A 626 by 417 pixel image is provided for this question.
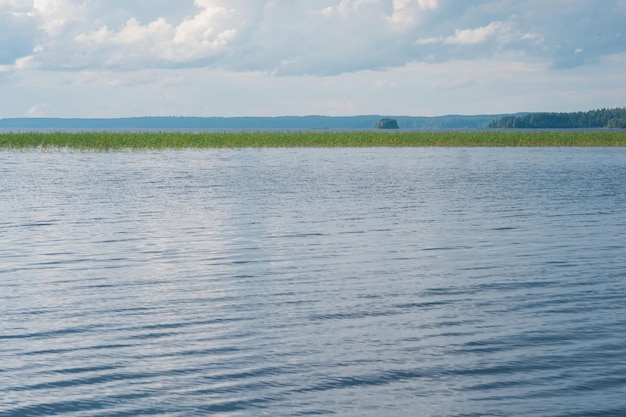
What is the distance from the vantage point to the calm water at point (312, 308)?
997cm

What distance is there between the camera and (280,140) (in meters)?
88.6

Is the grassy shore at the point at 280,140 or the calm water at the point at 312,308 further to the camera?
the grassy shore at the point at 280,140

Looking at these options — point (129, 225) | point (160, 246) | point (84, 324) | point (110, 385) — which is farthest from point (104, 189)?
point (110, 385)

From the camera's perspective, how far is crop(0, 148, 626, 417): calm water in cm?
997

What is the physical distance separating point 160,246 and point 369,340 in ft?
30.5

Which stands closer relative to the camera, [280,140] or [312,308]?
[312,308]

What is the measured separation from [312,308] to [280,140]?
75.0 m

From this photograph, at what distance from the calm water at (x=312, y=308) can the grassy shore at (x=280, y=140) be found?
51.2m

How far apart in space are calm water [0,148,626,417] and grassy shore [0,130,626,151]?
168 ft

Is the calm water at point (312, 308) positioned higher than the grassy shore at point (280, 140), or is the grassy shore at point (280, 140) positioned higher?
the grassy shore at point (280, 140)

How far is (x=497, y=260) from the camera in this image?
60.8ft

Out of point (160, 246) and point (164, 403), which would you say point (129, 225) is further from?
point (164, 403)

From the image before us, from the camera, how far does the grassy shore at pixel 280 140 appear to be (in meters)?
79.9

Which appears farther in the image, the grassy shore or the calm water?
the grassy shore
